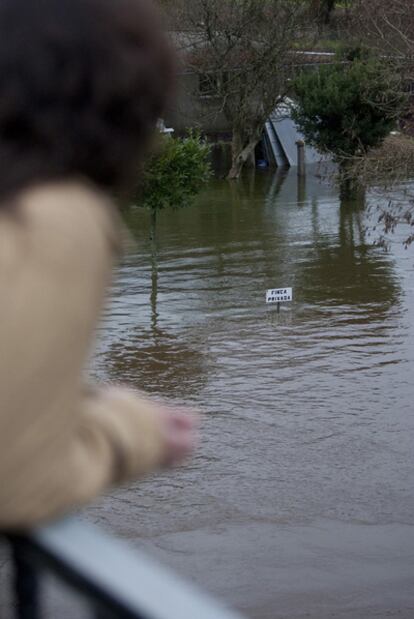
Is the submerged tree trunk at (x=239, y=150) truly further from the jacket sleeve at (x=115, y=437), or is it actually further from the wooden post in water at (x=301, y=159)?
the jacket sleeve at (x=115, y=437)

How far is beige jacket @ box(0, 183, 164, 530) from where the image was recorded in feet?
3.39

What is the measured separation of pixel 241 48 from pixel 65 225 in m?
38.1

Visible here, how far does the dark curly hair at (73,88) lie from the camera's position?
3.76 feet

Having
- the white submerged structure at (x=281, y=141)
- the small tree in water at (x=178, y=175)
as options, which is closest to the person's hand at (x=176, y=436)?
the small tree in water at (x=178, y=175)

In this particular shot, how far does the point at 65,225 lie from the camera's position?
1.08m

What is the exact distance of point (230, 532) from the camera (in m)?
9.87

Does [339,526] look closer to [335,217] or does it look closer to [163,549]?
[163,549]

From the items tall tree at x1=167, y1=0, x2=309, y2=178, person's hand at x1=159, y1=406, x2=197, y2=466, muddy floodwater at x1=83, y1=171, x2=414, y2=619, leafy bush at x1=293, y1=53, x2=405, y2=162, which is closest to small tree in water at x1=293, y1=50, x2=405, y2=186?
leafy bush at x1=293, y1=53, x2=405, y2=162

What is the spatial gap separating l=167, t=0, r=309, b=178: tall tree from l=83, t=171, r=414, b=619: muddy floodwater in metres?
15.9

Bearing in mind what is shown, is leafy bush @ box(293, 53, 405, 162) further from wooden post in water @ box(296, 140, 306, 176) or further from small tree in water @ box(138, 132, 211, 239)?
small tree in water @ box(138, 132, 211, 239)

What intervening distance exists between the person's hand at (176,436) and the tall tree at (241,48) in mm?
36168

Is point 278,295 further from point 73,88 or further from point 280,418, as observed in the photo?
point 73,88

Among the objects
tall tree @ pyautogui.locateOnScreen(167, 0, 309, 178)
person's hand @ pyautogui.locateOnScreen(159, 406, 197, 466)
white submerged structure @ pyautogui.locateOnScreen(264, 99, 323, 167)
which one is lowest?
person's hand @ pyautogui.locateOnScreen(159, 406, 197, 466)

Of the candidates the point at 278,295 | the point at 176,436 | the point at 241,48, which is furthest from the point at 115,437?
the point at 241,48
